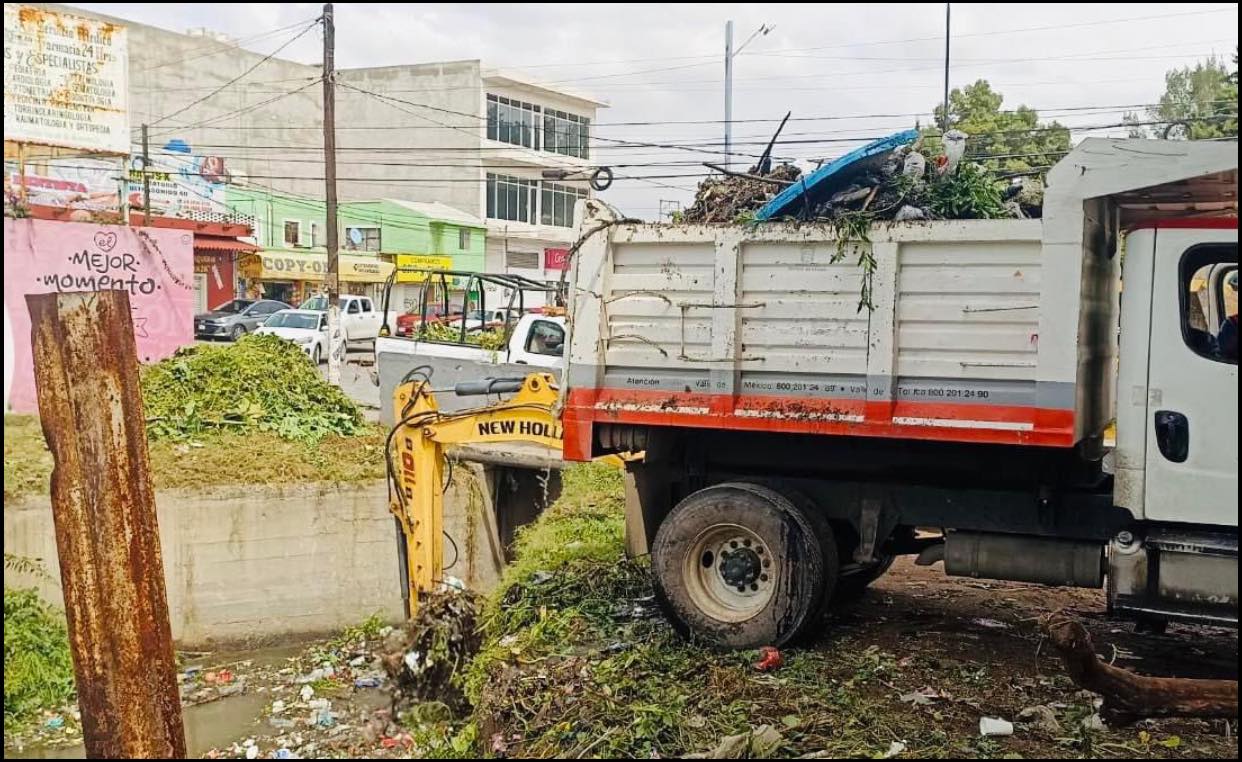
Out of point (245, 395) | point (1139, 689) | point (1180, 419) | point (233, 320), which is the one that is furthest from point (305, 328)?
point (1139, 689)

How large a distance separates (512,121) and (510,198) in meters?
3.47

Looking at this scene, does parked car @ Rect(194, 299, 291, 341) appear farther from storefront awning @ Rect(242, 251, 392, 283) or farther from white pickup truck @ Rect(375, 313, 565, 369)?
white pickup truck @ Rect(375, 313, 565, 369)

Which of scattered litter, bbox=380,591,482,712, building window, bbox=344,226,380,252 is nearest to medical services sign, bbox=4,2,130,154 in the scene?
scattered litter, bbox=380,591,482,712

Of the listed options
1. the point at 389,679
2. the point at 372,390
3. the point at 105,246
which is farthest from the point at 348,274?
the point at 389,679

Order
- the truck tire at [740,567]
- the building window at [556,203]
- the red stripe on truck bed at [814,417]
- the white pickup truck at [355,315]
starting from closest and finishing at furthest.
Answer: the red stripe on truck bed at [814,417] < the truck tire at [740,567] < the white pickup truck at [355,315] < the building window at [556,203]

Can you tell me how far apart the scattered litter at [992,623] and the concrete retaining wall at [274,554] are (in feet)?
26.0

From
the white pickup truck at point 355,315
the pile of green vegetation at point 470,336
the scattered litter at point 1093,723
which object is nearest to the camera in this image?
the scattered litter at point 1093,723

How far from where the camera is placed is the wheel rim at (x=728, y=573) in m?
6.24

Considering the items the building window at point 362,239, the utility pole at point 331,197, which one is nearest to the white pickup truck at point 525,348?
the utility pole at point 331,197

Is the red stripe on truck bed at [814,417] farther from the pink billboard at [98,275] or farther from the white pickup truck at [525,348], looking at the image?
the pink billboard at [98,275]

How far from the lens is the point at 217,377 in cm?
1490

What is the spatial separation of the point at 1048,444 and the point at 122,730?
4.34 meters

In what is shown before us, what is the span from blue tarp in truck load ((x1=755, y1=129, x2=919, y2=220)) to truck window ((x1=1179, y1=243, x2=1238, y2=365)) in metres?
1.64

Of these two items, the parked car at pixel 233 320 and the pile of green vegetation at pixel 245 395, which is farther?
the parked car at pixel 233 320
